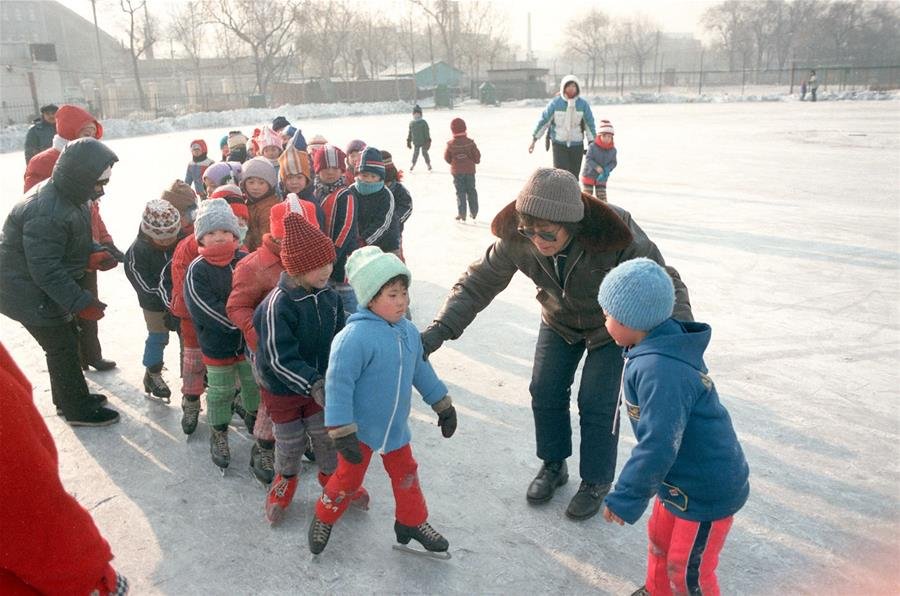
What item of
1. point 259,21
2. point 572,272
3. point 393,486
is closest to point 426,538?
point 393,486

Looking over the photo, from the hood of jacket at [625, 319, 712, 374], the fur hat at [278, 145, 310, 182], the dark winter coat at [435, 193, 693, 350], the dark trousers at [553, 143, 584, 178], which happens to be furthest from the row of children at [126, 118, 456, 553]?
the dark trousers at [553, 143, 584, 178]

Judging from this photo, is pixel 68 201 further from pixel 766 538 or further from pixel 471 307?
pixel 766 538

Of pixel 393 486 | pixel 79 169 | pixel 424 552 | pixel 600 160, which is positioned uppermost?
pixel 79 169

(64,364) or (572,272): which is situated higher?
(572,272)

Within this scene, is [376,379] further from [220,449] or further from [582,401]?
[220,449]

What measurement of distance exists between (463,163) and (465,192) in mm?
435

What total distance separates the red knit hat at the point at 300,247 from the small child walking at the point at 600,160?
722cm

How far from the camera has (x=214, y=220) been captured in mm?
3621

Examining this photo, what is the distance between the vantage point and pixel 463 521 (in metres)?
3.17

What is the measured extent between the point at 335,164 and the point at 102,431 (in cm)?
258

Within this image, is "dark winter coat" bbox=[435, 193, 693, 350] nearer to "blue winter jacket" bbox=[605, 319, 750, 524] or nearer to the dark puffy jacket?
"blue winter jacket" bbox=[605, 319, 750, 524]

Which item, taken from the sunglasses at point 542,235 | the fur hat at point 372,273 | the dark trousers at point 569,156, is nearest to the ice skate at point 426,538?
the fur hat at point 372,273

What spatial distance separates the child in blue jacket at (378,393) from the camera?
2.62 meters

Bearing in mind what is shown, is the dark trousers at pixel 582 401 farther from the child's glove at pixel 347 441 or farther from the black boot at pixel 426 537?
the child's glove at pixel 347 441
